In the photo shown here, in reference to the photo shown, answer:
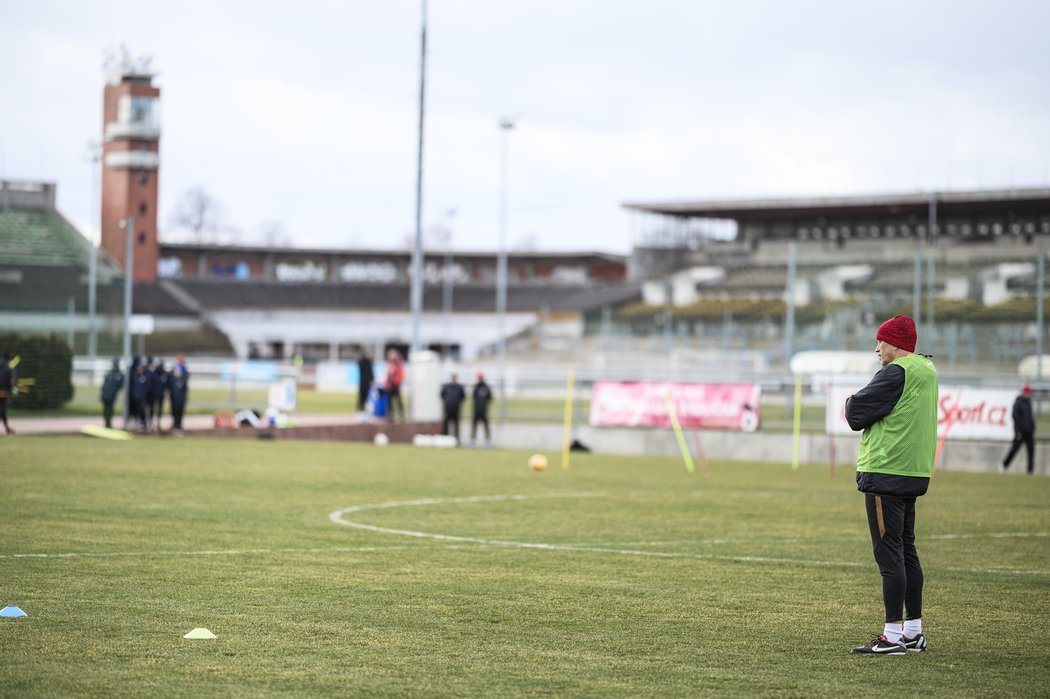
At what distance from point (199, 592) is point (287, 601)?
0.77 metres

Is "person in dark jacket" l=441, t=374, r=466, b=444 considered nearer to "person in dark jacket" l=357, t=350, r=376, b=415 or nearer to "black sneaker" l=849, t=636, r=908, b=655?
"person in dark jacket" l=357, t=350, r=376, b=415

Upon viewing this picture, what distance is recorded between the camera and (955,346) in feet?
137

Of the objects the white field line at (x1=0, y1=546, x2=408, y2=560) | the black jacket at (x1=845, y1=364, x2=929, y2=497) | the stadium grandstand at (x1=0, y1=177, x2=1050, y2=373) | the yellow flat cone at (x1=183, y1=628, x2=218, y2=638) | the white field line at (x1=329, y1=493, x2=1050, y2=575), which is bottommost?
the white field line at (x1=329, y1=493, x2=1050, y2=575)

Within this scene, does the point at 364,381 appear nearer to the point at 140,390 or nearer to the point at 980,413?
the point at 140,390

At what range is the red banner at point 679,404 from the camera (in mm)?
32938

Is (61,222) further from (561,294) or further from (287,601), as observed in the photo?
Answer: (287,601)

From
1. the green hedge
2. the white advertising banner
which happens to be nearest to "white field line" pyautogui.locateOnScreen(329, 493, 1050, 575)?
the white advertising banner

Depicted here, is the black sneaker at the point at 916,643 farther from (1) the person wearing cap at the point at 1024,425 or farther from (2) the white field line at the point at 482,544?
(1) the person wearing cap at the point at 1024,425

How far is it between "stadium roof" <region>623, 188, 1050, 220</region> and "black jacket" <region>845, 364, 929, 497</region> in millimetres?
61674

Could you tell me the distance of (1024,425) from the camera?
93.0ft

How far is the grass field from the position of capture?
764 centimetres

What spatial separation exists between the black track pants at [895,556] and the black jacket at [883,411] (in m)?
0.07

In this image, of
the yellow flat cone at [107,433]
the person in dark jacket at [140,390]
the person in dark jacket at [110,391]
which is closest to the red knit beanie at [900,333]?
the yellow flat cone at [107,433]

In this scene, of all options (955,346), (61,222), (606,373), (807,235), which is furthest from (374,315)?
(955,346)
